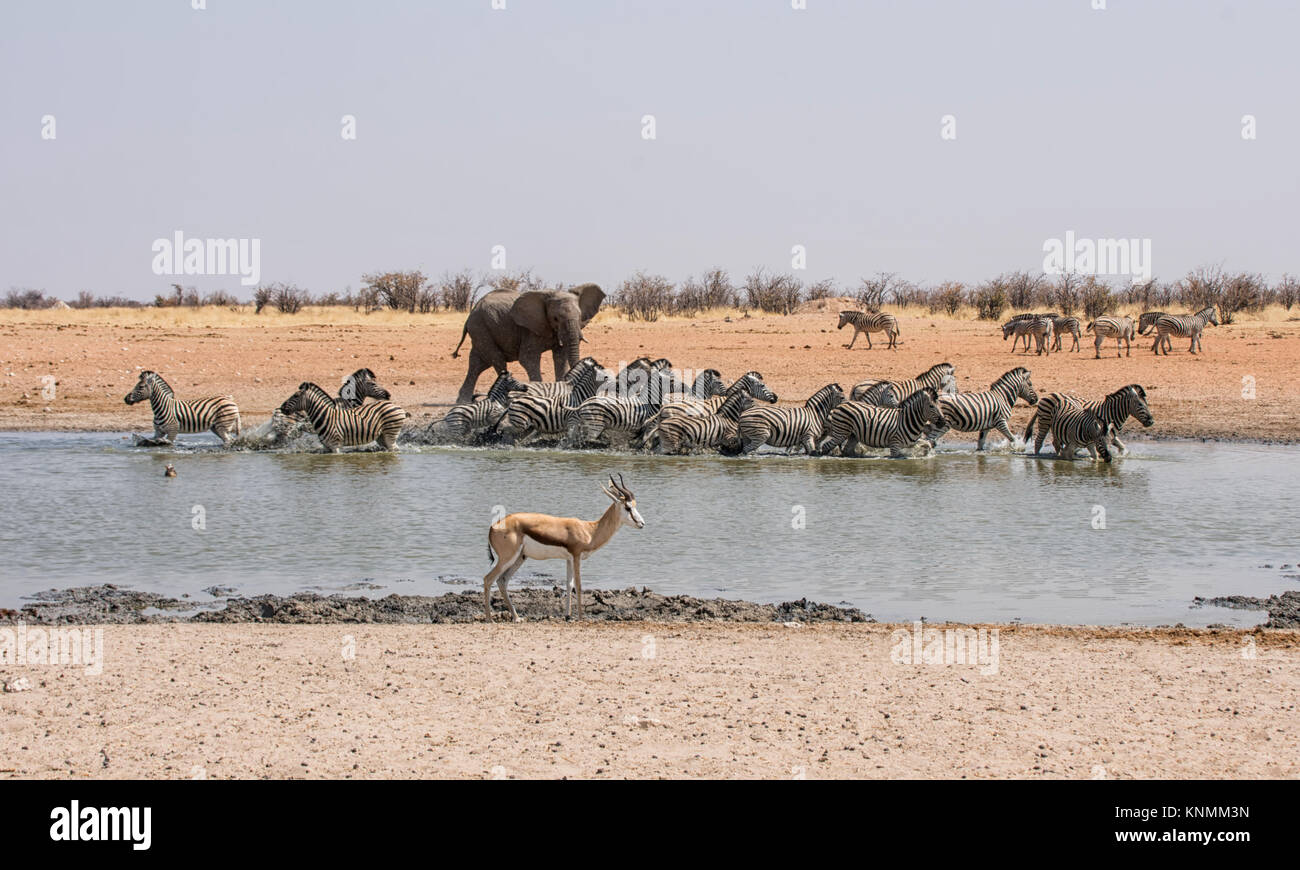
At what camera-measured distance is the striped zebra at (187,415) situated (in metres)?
17.8

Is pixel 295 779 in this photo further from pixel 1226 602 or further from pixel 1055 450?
pixel 1055 450

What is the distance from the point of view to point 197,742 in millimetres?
5988

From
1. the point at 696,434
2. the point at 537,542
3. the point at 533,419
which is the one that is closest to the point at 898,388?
the point at 696,434

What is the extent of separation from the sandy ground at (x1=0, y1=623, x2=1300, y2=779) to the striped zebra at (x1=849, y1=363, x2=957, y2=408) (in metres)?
10.7

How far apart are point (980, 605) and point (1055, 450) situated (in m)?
9.04

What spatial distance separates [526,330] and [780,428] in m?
7.40

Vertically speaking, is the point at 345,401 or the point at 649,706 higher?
the point at 345,401

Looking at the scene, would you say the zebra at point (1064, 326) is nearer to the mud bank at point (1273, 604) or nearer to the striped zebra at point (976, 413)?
the striped zebra at point (976, 413)

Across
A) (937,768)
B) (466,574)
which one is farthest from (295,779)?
(466,574)

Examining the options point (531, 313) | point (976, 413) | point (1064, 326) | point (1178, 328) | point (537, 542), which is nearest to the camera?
point (537, 542)

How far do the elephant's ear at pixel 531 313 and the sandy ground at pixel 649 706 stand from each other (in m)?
15.6

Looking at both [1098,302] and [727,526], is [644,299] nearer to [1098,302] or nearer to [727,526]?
[1098,302]

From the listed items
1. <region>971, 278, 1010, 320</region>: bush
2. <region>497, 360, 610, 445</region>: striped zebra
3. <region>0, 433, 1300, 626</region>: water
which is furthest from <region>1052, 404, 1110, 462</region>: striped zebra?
<region>971, 278, 1010, 320</region>: bush

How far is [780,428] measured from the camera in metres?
17.7
